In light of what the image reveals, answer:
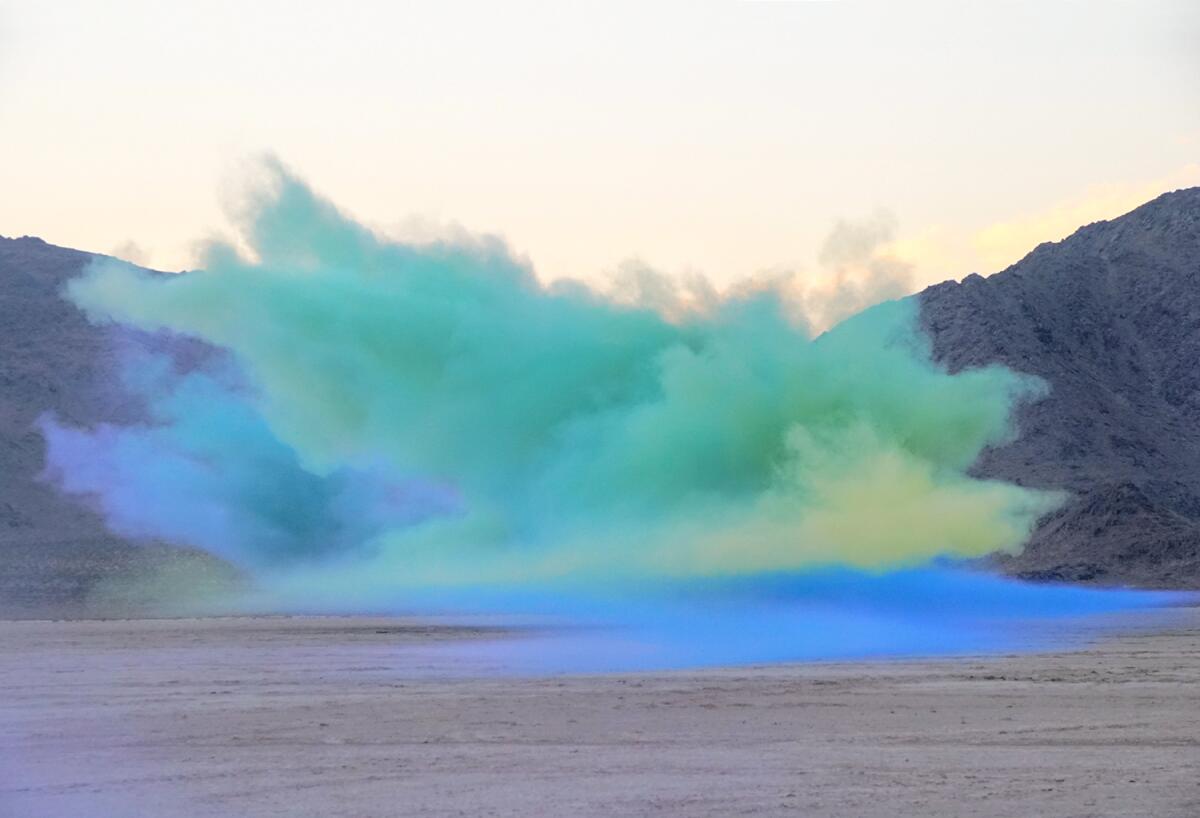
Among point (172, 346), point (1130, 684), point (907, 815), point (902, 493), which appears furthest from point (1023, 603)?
point (172, 346)

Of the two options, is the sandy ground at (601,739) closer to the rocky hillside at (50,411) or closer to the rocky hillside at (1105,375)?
the rocky hillside at (50,411)

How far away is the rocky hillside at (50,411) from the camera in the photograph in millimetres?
77750

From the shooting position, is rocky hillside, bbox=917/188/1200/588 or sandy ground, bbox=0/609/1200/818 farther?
rocky hillside, bbox=917/188/1200/588

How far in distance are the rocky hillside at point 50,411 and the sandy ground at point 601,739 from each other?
38.2 meters

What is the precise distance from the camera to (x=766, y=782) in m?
21.0

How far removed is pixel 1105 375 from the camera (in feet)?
344

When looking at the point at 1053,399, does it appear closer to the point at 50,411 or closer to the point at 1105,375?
the point at 1105,375

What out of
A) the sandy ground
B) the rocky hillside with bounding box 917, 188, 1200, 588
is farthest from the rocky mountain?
the sandy ground

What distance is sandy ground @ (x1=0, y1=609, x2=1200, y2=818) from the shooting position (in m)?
19.8

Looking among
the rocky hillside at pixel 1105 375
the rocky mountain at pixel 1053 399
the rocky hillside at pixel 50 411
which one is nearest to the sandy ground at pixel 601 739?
the rocky mountain at pixel 1053 399

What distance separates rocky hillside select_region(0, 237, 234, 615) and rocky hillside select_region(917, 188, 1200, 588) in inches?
1699

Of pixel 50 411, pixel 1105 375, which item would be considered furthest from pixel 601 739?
pixel 50 411

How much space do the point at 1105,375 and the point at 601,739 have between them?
3408 inches

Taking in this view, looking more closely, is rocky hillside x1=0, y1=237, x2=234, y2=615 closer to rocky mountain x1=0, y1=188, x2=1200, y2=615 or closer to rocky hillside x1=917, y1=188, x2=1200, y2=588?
rocky mountain x1=0, y1=188, x2=1200, y2=615
